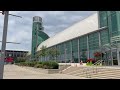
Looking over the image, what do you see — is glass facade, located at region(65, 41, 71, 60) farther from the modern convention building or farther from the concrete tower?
the concrete tower

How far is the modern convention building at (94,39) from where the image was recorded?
28.8 m

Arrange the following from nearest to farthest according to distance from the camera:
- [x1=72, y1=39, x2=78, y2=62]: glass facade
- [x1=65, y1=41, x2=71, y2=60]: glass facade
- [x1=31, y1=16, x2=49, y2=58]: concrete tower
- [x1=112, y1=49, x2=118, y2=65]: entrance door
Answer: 1. [x1=112, y1=49, x2=118, y2=65]: entrance door
2. [x1=72, y1=39, x2=78, y2=62]: glass facade
3. [x1=65, y1=41, x2=71, y2=60]: glass facade
4. [x1=31, y1=16, x2=49, y2=58]: concrete tower

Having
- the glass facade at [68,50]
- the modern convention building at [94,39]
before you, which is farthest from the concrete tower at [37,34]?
the glass facade at [68,50]

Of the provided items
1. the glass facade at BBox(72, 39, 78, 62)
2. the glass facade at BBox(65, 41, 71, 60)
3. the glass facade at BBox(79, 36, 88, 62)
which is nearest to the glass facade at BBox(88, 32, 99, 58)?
the glass facade at BBox(79, 36, 88, 62)

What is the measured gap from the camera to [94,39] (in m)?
38.6

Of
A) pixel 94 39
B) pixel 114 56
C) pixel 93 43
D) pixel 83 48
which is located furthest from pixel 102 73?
pixel 83 48

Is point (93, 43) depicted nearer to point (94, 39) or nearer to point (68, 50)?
point (94, 39)

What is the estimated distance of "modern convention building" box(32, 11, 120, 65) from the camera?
94.5 ft

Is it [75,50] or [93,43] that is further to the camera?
[75,50]
